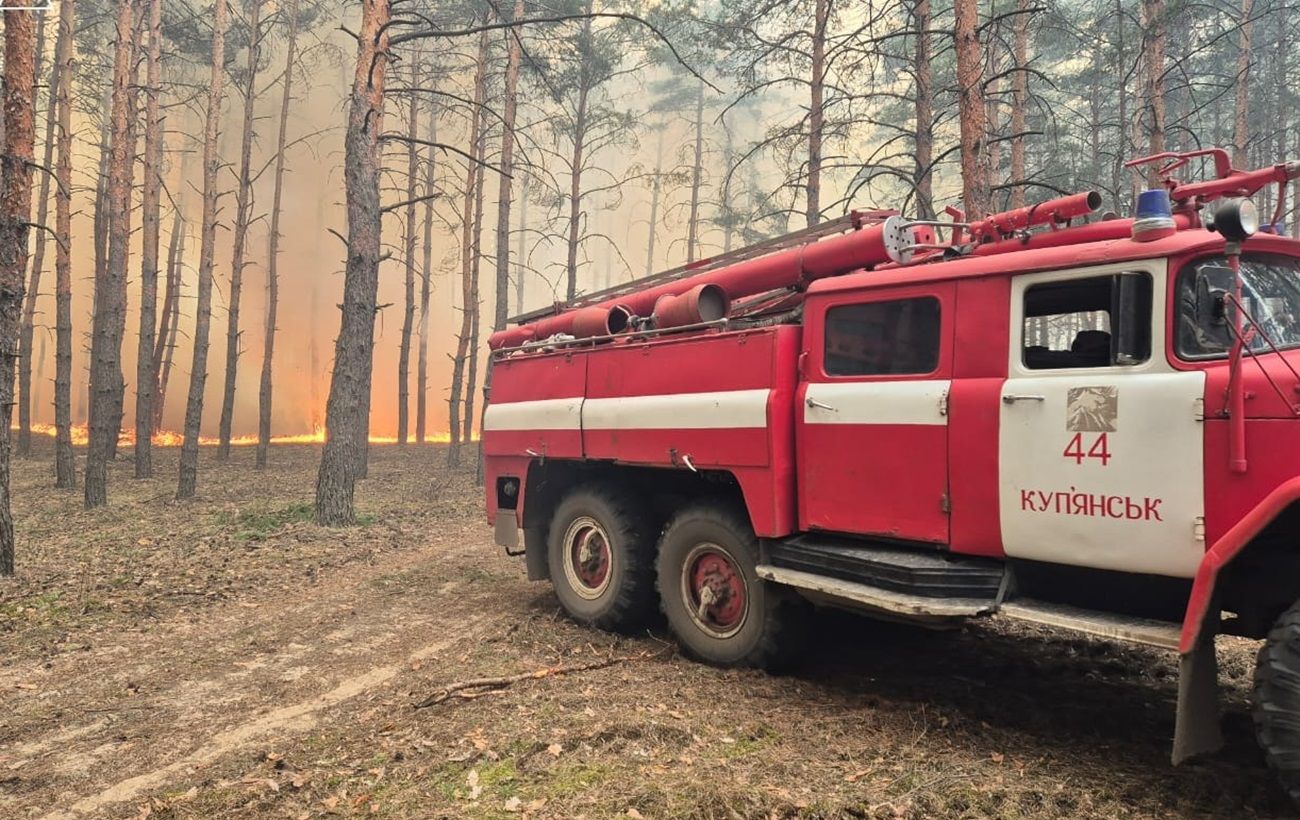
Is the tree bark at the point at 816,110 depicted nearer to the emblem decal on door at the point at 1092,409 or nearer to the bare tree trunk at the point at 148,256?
the emblem decal on door at the point at 1092,409

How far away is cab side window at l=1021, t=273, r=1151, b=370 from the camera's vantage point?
11.8 feet

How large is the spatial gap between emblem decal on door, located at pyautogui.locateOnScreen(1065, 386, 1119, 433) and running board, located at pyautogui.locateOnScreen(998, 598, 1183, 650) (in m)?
0.87

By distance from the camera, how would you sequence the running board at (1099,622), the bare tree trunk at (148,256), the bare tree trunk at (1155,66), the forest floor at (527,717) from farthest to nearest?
the bare tree trunk at (148,256)
the bare tree trunk at (1155,66)
the forest floor at (527,717)
the running board at (1099,622)

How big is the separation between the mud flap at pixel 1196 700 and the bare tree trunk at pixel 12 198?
31.7ft

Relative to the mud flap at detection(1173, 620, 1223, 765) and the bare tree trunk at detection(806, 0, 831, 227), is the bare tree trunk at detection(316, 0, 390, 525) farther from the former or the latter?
the mud flap at detection(1173, 620, 1223, 765)

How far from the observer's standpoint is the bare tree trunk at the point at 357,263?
1044cm

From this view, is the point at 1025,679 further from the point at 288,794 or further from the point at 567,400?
the point at 288,794

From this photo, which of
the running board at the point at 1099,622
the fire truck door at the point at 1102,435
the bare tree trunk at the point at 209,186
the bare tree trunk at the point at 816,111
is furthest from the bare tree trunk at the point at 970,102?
the bare tree trunk at the point at 209,186

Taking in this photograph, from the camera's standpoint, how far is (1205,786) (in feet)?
10.9

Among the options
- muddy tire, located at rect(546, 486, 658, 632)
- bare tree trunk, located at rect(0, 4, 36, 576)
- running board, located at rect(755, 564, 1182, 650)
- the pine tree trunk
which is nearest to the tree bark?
the pine tree trunk

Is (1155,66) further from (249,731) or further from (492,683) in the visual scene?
(249,731)

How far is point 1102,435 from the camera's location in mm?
3600

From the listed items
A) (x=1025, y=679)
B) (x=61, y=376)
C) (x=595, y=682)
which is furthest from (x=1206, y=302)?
(x=61, y=376)

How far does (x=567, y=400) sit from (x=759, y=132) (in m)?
55.9
